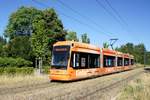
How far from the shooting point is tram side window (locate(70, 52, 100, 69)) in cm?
2379

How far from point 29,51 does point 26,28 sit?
21387 mm

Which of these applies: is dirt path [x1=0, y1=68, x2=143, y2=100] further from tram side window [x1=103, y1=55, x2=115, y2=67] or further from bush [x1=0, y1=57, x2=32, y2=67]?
bush [x1=0, y1=57, x2=32, y2=67]

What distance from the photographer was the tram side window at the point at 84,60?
2379 cm

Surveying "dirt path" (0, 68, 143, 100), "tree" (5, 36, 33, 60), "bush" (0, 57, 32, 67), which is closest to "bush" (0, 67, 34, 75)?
"bush" (0, 57, 32, 67)

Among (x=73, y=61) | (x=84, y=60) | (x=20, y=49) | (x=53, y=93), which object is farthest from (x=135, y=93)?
(x=20, y=49)

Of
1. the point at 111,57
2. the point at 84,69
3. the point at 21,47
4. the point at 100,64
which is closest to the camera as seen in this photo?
the point at 84,69

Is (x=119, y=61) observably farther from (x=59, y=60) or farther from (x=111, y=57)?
(x=59, y=60)

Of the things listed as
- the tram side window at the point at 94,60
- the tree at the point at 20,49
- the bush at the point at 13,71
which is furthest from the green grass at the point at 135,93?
the tree at the point at 20,49

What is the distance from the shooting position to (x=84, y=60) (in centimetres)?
2614

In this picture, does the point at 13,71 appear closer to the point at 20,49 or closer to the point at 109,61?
the point at 109,61

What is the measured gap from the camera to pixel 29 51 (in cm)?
6031

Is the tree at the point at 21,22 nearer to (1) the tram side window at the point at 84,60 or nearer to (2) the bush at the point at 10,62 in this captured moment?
(2) the bush at the point at 10,62

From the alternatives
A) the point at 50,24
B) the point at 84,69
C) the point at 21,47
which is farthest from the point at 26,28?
the point at 84,69

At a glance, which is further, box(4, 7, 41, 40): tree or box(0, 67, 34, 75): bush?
box(4, 7, 41, 40): tree
